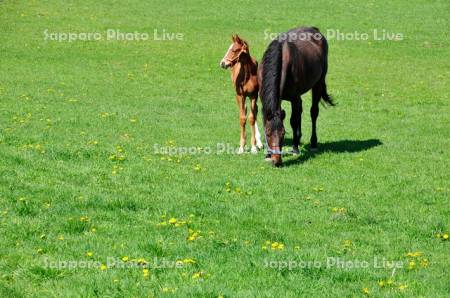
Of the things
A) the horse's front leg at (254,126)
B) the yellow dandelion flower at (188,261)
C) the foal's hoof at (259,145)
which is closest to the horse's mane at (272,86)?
the horse's front leg at (254,126)

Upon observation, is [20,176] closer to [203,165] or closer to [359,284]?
[203,165]

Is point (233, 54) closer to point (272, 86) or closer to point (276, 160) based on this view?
point (272, 86)

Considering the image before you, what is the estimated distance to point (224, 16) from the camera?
135ft

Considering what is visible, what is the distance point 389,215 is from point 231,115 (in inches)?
464

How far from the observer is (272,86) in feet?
49.0

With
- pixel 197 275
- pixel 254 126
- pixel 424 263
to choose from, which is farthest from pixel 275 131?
pixel 197 275

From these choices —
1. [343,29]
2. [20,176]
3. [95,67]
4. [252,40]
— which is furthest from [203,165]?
[343,29]

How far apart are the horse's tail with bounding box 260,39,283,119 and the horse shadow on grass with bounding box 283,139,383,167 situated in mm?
1824

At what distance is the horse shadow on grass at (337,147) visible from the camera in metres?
16.6

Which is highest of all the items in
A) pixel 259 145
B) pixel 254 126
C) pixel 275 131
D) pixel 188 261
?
pixel 275 131

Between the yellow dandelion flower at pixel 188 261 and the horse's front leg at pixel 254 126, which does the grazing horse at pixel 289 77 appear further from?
the yellow dandelion flower at pixel 188 261

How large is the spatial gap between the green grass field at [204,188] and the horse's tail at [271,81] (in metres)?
1.48

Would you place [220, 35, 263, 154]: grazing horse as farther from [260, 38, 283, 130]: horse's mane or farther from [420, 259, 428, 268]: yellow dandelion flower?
[420, 259, 428, 268]: yellow dandelion flower

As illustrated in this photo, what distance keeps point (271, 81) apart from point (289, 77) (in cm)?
119
